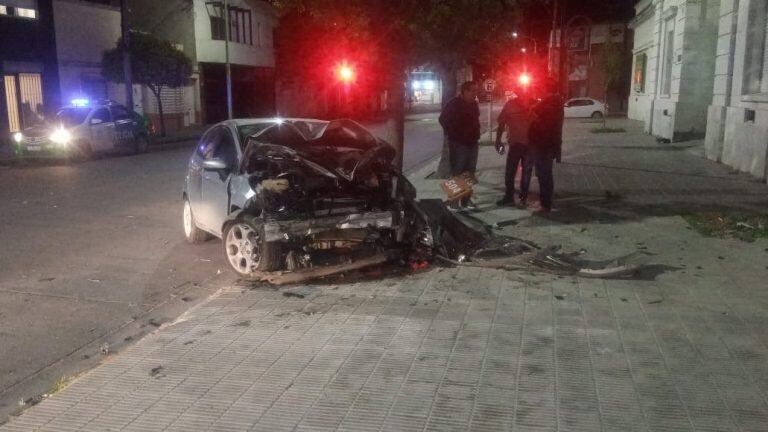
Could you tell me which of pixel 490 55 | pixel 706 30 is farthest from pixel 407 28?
pixel 706 30

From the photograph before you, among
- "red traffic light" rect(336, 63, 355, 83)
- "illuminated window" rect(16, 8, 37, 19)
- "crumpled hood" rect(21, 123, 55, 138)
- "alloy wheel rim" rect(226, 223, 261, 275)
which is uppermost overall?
"illuminated window" rect(16, 8, 37, 19)

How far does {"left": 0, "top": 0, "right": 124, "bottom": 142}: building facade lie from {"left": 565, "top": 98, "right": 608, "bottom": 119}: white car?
1051 inches

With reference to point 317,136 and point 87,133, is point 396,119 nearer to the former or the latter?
point 317,136

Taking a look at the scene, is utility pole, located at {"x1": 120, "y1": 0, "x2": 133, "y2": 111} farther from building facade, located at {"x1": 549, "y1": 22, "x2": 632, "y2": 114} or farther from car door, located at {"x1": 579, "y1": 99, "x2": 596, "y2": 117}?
car door, located at {"x1": 579, "y1": 99, "x2": 596, "y2": 117}

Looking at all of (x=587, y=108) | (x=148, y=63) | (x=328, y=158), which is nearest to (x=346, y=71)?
(x=328, y=158)

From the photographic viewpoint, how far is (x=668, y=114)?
20.9 metres

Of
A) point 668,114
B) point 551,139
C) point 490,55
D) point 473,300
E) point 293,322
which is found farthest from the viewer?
point 668,114

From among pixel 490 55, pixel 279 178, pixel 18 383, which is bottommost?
pixel 18 383

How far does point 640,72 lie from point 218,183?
90.1 feet

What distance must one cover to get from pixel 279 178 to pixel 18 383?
2867 mm

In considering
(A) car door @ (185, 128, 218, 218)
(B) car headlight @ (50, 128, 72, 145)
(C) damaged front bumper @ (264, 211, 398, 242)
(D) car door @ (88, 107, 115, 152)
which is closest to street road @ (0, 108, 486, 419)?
(A) car door @ (185, 128, 218, 218)

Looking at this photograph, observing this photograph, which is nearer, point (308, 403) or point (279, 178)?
A: point (308, 403)

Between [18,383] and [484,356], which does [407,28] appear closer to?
[484,356]

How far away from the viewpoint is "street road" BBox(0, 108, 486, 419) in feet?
16.7
